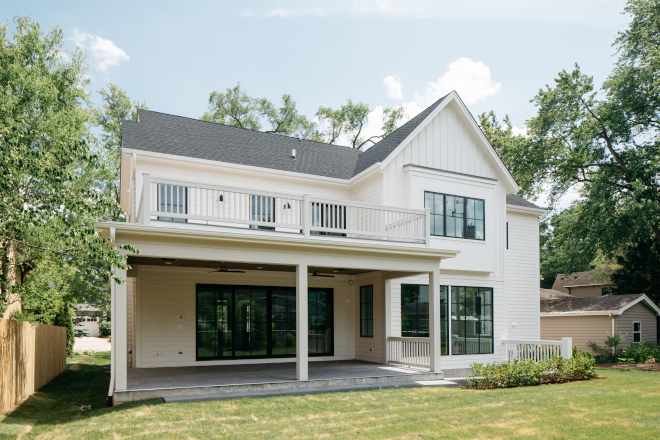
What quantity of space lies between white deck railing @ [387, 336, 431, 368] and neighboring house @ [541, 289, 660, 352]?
43.3 feet

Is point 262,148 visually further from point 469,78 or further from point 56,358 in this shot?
point 469,78

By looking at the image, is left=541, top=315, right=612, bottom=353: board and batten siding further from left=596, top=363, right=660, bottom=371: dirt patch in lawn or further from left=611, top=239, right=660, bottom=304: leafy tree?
left=611, top=239, right=660, bottom=304: leafy tree

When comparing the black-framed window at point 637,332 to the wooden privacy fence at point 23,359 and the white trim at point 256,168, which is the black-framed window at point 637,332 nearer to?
the white trim at point 256,168

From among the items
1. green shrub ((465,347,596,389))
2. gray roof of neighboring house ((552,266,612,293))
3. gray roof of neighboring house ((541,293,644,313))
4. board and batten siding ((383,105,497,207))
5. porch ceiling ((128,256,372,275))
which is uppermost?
board and batten siding ((383,105,497,207))

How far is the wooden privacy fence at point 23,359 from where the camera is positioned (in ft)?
27.8

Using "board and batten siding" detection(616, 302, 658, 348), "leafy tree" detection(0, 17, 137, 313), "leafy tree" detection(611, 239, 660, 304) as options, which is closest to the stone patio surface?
"leafy tree" detection(0, 17, 137, 313)

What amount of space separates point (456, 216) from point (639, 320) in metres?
13.8

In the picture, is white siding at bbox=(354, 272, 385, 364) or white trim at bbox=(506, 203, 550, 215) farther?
white trim at bbox=(506, 203, 550, 215)

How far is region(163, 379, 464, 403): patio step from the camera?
8930 mm

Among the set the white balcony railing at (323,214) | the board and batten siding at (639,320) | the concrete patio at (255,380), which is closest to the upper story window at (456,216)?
the white balcony railing at (323,214)

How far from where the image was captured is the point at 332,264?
11.1 m

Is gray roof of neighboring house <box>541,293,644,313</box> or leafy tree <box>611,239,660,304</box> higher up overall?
leafy tree <box>611,239,660,304</box>

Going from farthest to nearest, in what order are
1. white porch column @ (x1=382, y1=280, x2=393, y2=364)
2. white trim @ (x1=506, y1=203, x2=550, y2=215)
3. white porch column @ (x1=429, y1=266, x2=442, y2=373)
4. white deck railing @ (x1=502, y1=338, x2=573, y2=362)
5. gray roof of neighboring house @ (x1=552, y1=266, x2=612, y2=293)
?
gray roof of neighboring house @ (x1=552, y1=266, x2=612, y2=293), white trim @ (x1=506, y1=203, x2=550, y2=215), white porch column @ (x1=382, y1=280, x2=393, y2=364), white deck railing @ (x1=502, y1=338, x2=573, y2=362), white porch column @ (x1=429, y1=266, x2=442, y2=373)

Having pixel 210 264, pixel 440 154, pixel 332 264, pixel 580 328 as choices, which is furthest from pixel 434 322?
pixel 580 328
